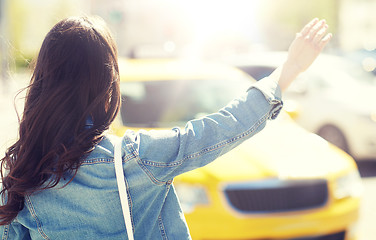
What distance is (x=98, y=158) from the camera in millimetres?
1337

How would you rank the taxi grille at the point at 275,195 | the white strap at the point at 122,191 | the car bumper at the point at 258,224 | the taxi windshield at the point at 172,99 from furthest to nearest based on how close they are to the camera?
1. the taxi windshield at the point at 172,99
2. the taxi grille at the point at 275,195
3. the car bumper at the point at 258,224
4. the white strap at the point at 122,191

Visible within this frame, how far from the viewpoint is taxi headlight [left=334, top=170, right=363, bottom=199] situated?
3.66 metres

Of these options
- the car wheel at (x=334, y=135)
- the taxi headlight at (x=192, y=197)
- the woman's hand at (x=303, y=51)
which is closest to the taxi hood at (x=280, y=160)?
the taxi headlight at (x=192, y=197)

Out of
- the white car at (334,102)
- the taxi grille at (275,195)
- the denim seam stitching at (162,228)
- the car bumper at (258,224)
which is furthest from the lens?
the white car at (334,102)

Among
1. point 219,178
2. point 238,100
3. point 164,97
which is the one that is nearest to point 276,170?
point 219,178

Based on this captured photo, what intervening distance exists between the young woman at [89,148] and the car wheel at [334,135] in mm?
5800

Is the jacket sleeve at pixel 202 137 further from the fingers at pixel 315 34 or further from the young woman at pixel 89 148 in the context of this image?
the fingers at pixel 315 34

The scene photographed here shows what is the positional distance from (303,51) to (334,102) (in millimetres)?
5880

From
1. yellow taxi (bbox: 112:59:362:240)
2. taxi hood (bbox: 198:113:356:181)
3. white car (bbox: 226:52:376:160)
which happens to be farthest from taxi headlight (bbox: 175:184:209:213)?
white car (bbox: 226:52:376:160)

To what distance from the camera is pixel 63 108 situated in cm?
132

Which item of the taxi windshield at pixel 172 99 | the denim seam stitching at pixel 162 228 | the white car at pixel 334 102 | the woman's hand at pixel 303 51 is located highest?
the woman's hand at pixel 303 51

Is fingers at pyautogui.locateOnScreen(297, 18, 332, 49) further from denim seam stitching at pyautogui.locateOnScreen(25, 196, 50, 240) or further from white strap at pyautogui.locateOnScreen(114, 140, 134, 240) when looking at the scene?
denim seam stitching at pyautogui.locateOnScreen(25, 196, 50, 240)

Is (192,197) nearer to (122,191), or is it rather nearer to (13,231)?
(13,231)

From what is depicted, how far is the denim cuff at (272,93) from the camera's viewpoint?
1.40m
